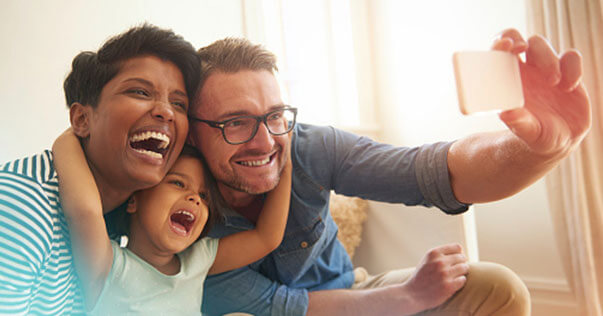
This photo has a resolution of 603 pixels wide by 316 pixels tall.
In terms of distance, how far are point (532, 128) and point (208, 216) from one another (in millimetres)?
693

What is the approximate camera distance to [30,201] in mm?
664

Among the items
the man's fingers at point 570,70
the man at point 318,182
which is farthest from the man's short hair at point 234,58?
the man's fingers at point 570,70

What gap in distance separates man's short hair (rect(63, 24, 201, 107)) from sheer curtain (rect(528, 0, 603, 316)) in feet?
5.27

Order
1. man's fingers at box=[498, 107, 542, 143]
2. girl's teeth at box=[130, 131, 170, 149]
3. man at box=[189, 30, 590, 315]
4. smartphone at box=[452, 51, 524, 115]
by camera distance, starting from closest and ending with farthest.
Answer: smartphone at box=[452, 51, 524, 115] → man's fingers at box=[498, 107, 542, 143] → girl's teeth at box=[130, 131, 170, 149] → man at box=[189, 30, 590, 315]

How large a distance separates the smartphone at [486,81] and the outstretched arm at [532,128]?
1.6 inches

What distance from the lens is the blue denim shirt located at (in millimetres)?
1051

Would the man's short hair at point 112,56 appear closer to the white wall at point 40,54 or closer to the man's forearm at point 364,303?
the white wall at point 40,54

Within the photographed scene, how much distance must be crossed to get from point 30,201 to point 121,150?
0.18m

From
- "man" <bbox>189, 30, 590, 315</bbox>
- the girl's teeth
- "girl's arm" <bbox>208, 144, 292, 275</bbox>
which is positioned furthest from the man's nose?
the girl's teeth

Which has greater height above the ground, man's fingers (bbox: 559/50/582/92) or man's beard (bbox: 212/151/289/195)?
man's fingers (bbox: 559/50/582/92)

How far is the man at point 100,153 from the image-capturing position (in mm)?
640

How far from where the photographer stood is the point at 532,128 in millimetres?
716

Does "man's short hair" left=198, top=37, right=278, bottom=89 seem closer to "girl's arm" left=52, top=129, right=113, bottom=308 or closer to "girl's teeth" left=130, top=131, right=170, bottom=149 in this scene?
"girl's teeth" left=130, top=131, right=170, bottom=149

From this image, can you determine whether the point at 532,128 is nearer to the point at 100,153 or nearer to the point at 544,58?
the point at 544,58
